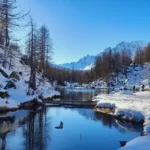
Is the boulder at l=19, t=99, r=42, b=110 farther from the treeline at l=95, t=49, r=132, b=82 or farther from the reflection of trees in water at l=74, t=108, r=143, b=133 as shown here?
the treeline at l=95, t=49, r=132, b=82

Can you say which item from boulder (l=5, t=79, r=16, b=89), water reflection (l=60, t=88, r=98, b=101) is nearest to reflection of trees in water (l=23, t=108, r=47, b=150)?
boulder (l=5, t=79, r=16, b=89)

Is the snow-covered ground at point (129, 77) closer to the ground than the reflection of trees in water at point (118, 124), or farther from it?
farther from it

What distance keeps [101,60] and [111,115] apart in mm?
114907

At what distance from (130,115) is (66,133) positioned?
25.6ft

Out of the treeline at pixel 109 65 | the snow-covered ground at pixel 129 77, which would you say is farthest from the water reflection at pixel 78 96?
the treeline at pixel 109 65

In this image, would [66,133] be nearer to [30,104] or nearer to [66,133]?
[66,133]

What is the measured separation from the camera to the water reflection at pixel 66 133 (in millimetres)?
15898

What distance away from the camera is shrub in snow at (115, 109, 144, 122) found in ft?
77.4

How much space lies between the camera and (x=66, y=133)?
1927cm

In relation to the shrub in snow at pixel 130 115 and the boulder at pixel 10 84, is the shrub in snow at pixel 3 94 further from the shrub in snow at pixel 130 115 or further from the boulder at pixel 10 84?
the shrub in snow at pixel 130 115

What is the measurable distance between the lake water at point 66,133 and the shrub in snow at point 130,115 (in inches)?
36.8

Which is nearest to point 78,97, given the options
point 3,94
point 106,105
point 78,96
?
point 78,96

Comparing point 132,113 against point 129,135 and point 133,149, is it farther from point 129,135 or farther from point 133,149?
point 133,149

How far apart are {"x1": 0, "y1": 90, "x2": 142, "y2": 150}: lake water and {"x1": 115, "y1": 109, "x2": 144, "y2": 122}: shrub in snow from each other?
3.06ft
